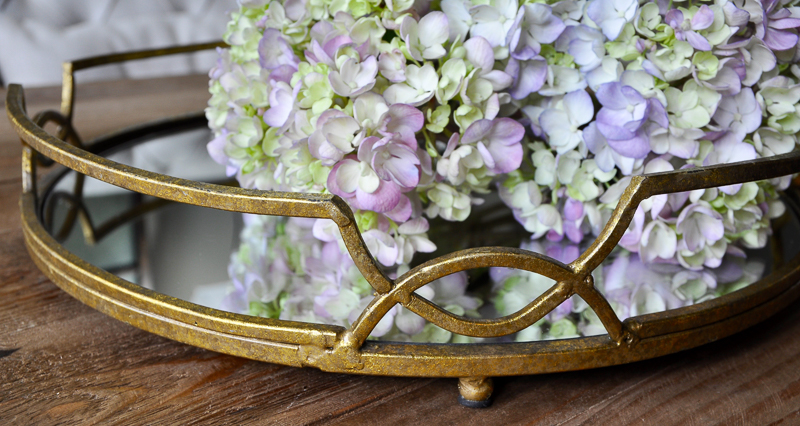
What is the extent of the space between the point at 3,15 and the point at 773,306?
1.58 metres

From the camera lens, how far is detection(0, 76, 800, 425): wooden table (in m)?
0.30

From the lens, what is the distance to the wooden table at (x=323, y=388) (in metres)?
0.30

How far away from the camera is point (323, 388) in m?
0.32

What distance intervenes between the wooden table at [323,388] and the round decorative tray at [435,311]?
0.08 ft

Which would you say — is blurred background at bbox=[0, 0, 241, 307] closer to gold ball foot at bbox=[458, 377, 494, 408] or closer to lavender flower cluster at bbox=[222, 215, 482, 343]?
lavender flower cluster at bbox=[222, 215, 482, 343]

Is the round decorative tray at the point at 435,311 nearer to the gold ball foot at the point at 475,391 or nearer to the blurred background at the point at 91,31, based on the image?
the gold ball foot at the point at 475,391

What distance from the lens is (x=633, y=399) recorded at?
31 centimetres

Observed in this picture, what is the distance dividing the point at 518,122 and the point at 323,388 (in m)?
0.18

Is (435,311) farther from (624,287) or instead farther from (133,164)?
(133,164)

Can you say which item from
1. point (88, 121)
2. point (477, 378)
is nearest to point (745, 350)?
point (477, 378)

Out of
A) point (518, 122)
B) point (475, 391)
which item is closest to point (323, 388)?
point (475, 391)

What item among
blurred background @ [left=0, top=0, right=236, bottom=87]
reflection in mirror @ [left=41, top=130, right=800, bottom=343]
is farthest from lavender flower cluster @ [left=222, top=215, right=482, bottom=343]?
blurred background @ [left=0, top=0, right=236, bottom=87]

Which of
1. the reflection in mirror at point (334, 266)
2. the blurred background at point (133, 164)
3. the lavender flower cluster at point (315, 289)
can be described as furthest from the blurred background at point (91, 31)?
the lavender flower cluster at point (315, 289)

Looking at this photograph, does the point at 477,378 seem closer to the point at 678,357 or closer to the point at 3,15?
the point at 678,357
